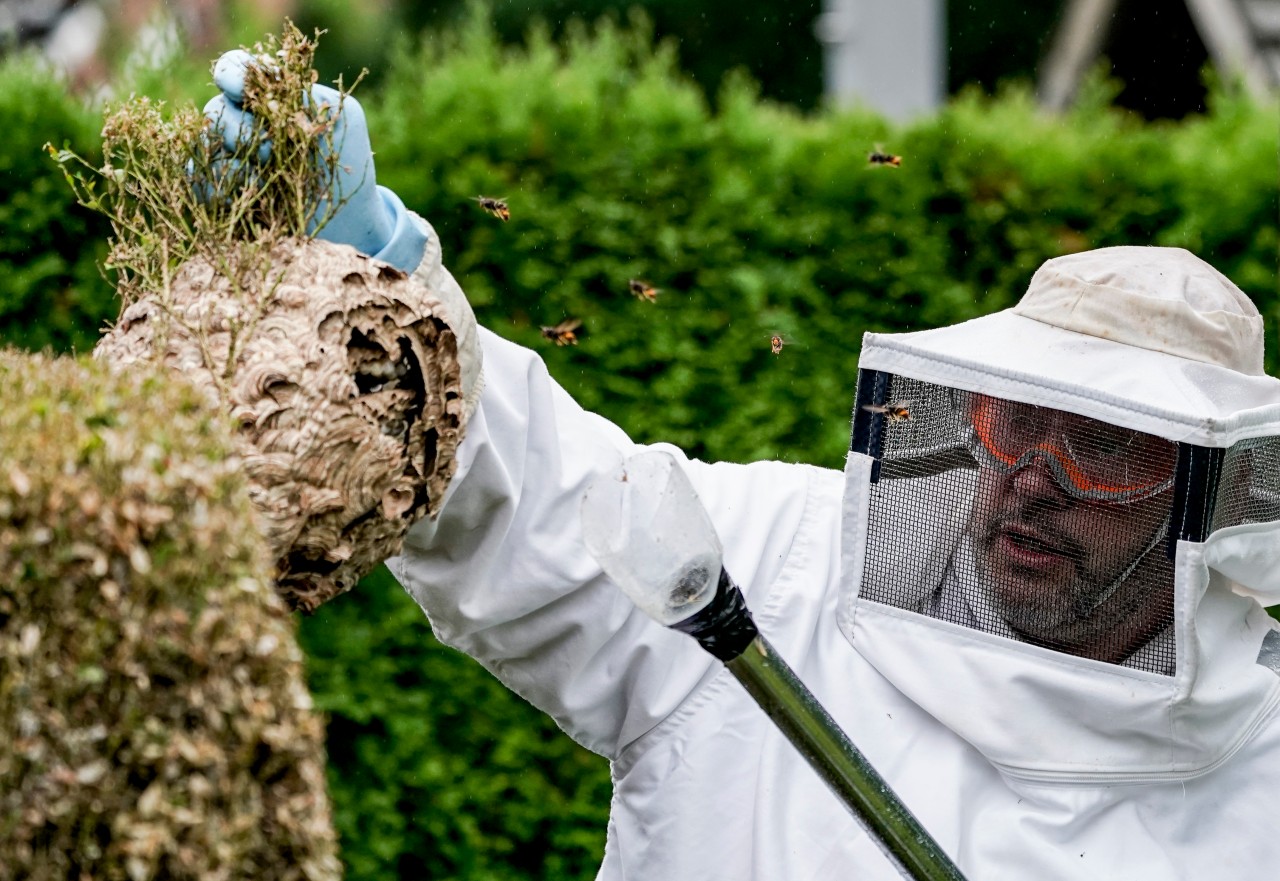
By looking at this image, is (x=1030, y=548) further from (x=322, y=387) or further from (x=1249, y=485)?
(x=322, y=387)

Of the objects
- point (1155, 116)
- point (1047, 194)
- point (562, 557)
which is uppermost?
point (562, 557)

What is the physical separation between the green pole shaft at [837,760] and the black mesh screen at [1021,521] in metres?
0.60

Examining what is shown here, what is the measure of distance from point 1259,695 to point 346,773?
3023 mm

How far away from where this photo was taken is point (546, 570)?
2.01 meters

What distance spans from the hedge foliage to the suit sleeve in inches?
83.7

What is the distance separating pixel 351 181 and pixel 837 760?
1010 millimetres

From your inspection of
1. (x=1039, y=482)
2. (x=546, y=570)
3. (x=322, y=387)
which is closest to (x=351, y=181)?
(x=322, y=387)

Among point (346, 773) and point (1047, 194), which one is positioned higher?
point (1047, 194)

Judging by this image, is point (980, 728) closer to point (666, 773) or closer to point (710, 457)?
point (666, 773)

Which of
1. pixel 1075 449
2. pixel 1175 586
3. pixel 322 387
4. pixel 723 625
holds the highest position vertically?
pixel 322 387

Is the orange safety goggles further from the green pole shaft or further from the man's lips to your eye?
the green pole shaft

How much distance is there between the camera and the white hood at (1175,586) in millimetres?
1945

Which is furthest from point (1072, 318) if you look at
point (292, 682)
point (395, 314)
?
point (292, 682)

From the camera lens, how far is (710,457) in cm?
439
